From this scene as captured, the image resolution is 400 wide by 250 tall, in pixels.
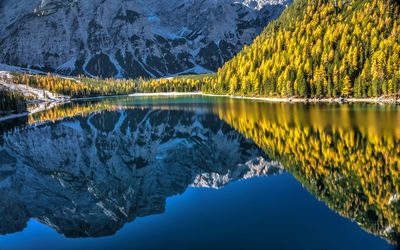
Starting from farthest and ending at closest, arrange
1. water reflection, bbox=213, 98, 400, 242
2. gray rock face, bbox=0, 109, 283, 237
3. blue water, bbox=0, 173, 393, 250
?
gray rock face, bbox=0, 109, 283, 237 → water reflection, bbox=213, 98, 400, 242 → blue water, bbox=0, 173, 393, 250

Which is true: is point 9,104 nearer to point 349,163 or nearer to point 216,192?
point 216,192

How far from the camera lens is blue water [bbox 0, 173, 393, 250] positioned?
45.1 ft

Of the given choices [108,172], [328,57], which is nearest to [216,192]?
[108,172]

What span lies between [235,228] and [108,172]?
18.7 metres

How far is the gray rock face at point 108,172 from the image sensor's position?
65.0ft

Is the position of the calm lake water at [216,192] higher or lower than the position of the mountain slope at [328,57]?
lower

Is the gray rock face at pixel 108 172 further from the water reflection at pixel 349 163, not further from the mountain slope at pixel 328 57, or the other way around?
the mountain slope at pixel 328 57

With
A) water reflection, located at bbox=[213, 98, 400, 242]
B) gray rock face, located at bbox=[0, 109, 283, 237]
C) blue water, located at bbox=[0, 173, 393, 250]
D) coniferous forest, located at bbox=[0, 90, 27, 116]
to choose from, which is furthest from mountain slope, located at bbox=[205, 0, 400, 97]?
coniferous forest, located at bbox=[0, 90, 27, 116]

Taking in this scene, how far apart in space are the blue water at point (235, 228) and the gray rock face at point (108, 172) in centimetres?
131

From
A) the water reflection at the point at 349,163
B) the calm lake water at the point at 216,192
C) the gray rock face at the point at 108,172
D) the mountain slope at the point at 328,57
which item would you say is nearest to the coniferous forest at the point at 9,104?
the gray rock face at the point at 108,172

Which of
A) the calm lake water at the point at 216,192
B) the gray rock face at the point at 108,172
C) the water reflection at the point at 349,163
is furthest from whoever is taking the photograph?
the gray rock face at the point at 108,172

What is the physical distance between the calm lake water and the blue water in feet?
0.24

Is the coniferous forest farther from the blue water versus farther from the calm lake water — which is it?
the blue water

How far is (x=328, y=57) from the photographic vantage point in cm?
10831
